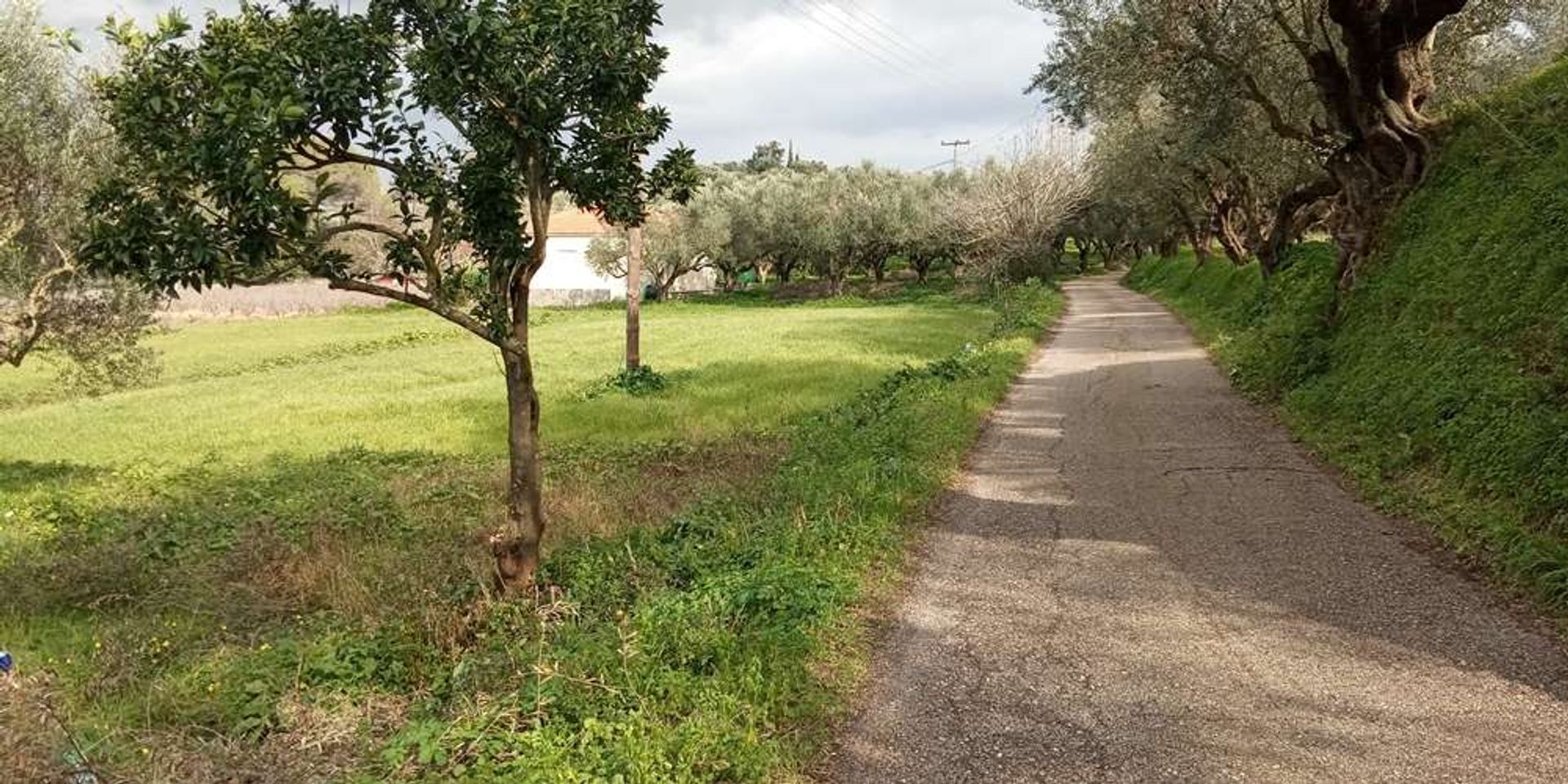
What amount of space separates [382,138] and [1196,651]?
18.1ft

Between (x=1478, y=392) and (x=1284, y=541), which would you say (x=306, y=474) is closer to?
(x=1284, y=541)

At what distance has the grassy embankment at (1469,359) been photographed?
6.84m

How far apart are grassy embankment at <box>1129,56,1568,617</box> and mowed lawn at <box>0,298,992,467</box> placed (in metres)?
7.22

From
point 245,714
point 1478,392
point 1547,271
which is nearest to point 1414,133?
point 1547,271

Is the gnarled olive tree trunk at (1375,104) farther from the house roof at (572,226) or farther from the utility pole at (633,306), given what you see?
the house roof at (572,226)

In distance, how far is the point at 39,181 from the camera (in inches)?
446

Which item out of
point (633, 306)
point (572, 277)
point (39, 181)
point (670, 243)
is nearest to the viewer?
point (39, 181)

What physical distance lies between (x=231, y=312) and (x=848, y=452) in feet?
144

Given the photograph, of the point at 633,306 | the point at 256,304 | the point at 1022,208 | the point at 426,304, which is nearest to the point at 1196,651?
the point at 426,304

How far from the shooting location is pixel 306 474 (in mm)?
11805

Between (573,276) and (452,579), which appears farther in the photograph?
(573,276)

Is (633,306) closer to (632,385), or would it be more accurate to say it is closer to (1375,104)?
(632,385)

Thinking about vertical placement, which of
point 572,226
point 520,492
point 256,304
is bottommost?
point 520,492

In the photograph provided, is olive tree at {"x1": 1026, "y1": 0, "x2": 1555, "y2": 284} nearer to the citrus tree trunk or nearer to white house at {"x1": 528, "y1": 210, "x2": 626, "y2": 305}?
the citrus tree trunk
